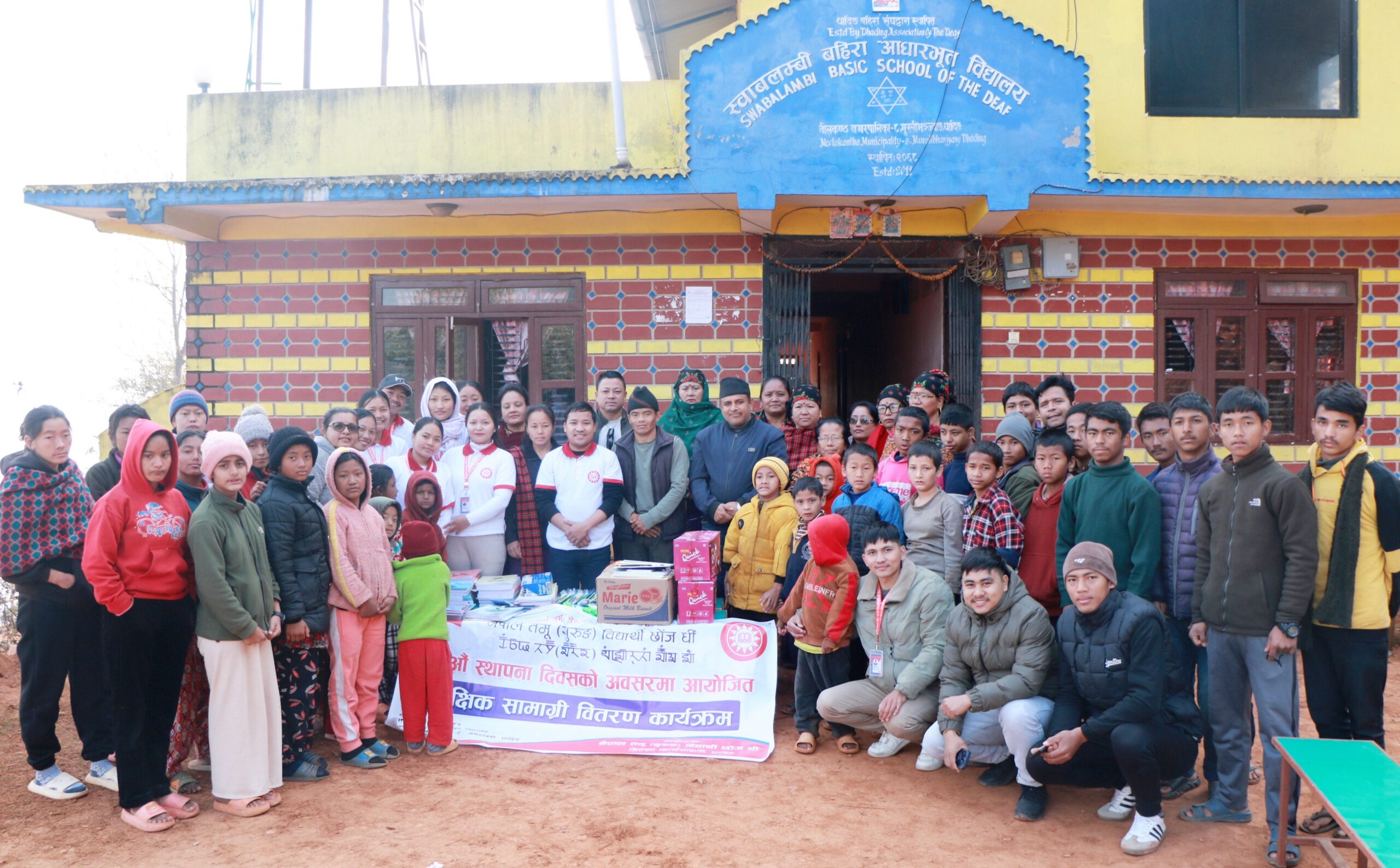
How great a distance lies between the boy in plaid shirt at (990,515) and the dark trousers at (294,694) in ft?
10.9

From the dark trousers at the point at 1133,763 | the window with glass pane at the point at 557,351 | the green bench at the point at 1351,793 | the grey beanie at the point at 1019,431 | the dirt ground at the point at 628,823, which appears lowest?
the dirt ground at the point at 628,823

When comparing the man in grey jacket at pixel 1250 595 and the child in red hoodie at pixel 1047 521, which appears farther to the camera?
the child in red hoodie at pixel 1047 521

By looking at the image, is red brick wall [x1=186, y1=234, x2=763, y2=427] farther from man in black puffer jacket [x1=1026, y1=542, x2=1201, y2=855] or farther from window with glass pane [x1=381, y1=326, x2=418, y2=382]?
man in black puffer jacket [x1=1026, y1=542, x2=1201, y2=855]

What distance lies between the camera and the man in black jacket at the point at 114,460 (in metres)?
4.96

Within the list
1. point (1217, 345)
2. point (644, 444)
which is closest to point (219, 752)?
point (644, 444)

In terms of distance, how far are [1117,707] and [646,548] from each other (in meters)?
3.10

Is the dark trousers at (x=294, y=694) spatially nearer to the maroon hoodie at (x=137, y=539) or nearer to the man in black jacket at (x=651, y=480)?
the maroon hoodie at (x=137, y=539)

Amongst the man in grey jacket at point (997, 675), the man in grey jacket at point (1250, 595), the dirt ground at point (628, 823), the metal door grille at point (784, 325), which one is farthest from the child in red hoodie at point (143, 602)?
the metal door grille at point (784, 325)

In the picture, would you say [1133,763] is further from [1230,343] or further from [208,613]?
[1230,343]

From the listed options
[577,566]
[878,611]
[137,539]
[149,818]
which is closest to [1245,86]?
[878,611]

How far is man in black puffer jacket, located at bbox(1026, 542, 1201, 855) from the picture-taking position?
4.01 meters

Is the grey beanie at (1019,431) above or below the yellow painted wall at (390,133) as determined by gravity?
below

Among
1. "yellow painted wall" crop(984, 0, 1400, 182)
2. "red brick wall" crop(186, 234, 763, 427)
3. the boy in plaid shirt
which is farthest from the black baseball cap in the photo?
"yellow painted wall" crop(984, 0, 1400, 182)

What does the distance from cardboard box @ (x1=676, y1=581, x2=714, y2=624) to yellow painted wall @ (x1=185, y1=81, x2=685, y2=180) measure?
13.7ft
